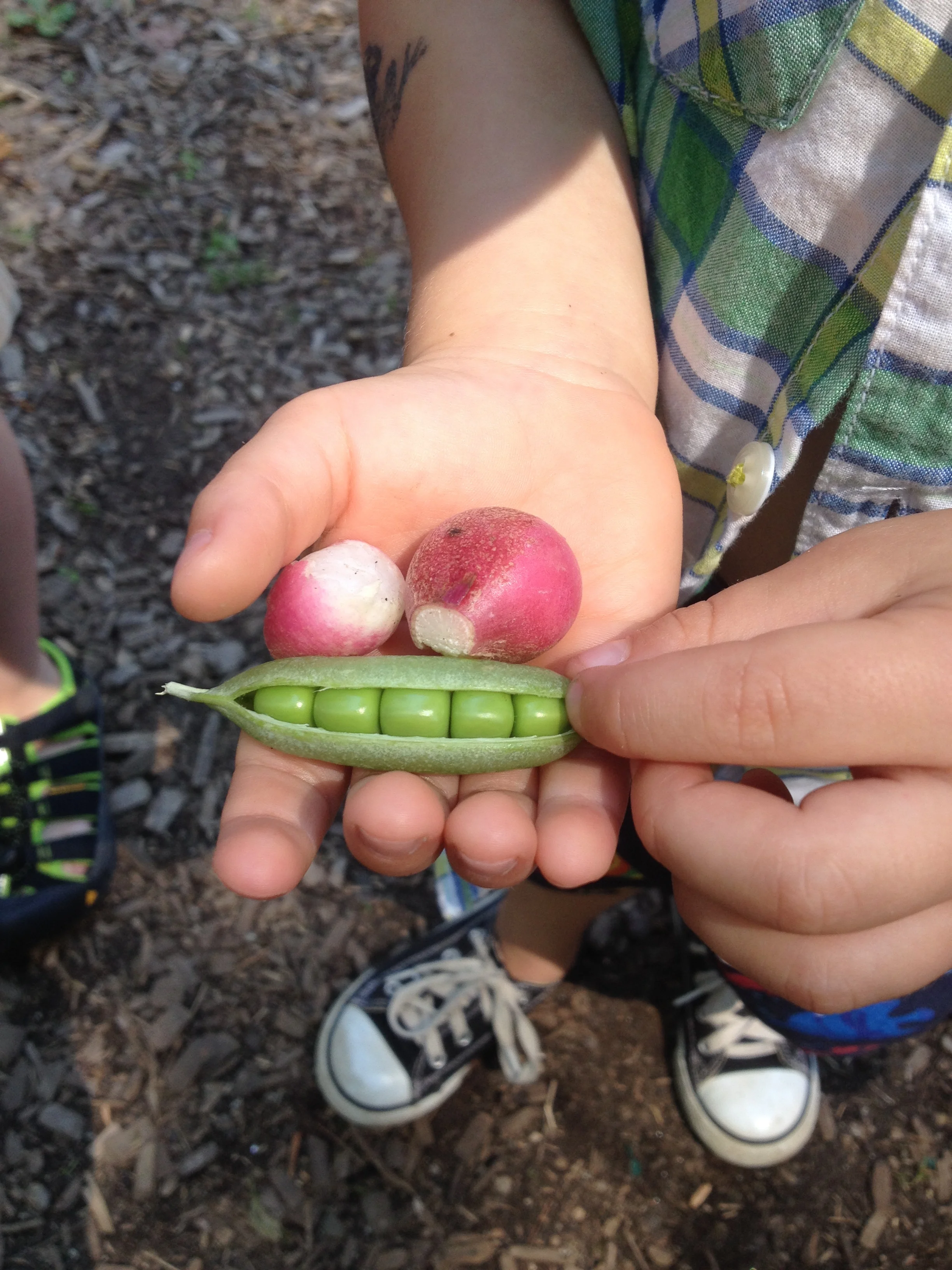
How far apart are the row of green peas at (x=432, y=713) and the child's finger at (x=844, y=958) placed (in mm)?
521

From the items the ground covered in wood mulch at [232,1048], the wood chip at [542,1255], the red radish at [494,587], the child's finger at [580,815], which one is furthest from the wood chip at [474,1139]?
the red radish at [494,587]

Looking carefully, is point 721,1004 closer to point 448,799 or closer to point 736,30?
point 448,799

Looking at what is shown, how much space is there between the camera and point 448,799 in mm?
1963

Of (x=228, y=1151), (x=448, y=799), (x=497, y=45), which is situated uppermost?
(x=497, y=45)

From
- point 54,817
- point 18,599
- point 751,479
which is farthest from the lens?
point 54,817

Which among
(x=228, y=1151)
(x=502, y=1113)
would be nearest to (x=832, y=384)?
(x=502, y=1113)

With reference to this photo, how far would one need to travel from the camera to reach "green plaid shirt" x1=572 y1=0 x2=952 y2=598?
1.74 m

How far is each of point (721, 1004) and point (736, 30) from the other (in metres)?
2.68

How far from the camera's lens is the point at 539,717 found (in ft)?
6.33

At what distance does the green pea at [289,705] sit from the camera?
6.49ft

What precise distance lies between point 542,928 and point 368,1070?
2.22ft

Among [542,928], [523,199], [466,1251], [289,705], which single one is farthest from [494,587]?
[466,1251]

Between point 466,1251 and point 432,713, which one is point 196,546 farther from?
point 466,1251

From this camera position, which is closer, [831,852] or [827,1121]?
[831,852]
